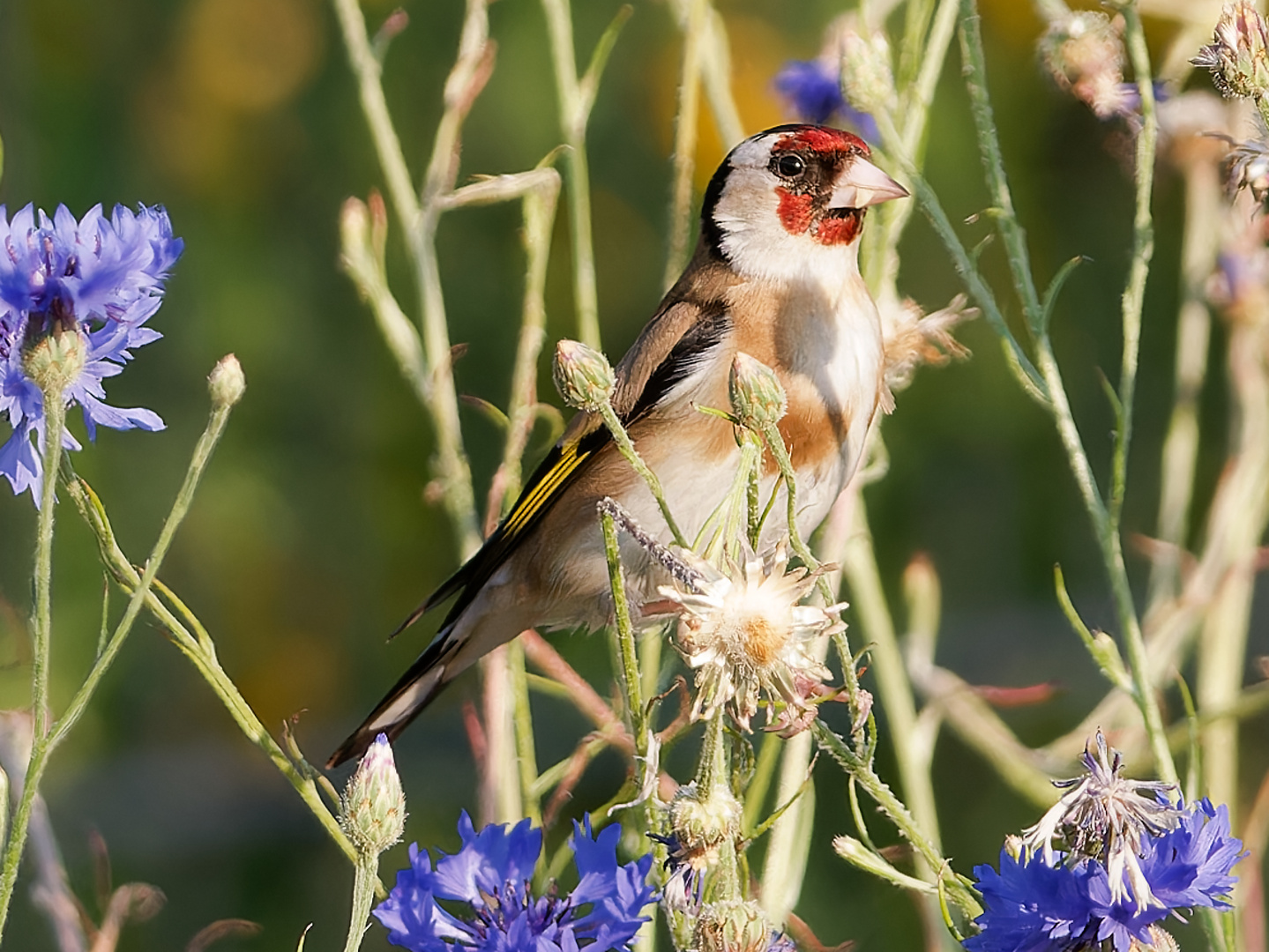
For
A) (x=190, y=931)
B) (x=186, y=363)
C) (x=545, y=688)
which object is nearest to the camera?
(x=545, y=688)

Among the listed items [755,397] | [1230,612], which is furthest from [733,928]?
[1230,612]

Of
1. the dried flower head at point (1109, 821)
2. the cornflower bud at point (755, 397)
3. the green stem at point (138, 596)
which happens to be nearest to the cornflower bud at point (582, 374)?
the cornflower bud at point (755, 397)

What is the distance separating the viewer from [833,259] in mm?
1537

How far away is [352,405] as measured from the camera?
2.89m

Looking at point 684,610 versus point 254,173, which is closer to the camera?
point 684,610

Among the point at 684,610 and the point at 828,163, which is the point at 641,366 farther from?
the point at 684,610

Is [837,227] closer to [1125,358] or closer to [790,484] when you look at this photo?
[1125,358]

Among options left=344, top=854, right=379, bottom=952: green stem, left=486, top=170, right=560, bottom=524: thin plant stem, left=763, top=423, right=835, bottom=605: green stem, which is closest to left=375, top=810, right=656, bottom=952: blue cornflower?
left=344, top=854, right=379, bottom=952: green stem

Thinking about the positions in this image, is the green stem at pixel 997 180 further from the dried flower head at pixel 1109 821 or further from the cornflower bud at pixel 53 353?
the cornflower bud at pixel 53 353

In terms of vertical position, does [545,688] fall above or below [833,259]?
below

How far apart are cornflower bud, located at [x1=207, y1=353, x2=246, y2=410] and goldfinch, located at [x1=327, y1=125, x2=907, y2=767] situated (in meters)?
0.49

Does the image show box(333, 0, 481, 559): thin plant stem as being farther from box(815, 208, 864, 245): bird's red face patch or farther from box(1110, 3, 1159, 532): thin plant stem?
box(1110, 3, 1159, 532): thin plant stem

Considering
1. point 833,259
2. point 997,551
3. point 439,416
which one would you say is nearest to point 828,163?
point 833,259

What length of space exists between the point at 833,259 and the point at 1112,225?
138 cm
